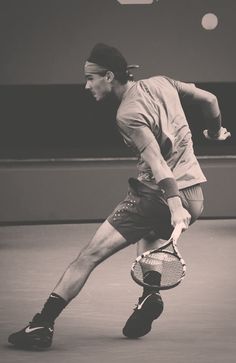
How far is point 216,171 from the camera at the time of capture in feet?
40.3

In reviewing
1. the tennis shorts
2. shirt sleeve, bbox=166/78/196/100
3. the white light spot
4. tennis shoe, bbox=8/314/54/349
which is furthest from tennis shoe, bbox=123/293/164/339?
the white light spot

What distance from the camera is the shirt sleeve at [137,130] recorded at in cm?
591

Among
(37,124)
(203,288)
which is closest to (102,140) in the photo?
(37,124)

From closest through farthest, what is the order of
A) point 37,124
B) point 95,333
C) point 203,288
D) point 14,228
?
1. point 95,333
2. point 203,288
3. point 14,228
4. point 37,124

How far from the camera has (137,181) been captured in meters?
6.35

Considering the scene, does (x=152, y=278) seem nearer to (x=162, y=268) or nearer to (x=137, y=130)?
(x=162, y=268)

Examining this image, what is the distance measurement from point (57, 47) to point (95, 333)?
5993 mm

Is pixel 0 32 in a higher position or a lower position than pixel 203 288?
higher

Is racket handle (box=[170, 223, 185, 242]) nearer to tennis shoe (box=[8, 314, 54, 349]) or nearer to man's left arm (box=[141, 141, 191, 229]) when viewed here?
man's left arm (box=[141, 141, 191, 229])

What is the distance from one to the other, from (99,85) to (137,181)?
566mm

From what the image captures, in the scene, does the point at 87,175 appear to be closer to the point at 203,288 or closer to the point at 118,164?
the point at 118,164

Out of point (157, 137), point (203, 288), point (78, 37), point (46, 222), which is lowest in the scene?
point (46, 222)

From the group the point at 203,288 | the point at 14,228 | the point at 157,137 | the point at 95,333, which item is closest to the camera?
the point at 157,137

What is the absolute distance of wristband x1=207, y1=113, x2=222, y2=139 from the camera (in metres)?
6.55
